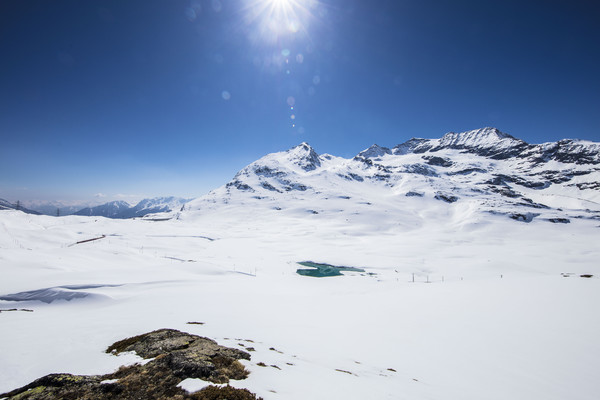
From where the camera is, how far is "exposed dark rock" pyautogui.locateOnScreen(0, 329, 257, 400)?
5508 mm

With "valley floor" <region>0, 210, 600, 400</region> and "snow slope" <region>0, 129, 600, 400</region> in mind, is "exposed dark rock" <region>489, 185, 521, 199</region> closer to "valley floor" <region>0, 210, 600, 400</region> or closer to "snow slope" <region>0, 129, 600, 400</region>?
"snow slope" <region>0, 129, 600, 400</region>

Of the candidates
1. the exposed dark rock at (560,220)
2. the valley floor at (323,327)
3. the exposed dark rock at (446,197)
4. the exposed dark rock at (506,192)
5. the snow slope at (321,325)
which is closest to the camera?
the valley floor at (323,327)

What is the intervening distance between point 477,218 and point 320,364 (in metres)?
132

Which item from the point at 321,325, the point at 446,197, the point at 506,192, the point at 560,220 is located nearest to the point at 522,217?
the point at 560,220

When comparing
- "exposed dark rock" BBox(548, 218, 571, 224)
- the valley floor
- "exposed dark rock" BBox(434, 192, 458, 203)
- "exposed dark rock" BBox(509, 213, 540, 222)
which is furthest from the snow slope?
"exposed dark rock" BBox(434, 192, 458, 203)

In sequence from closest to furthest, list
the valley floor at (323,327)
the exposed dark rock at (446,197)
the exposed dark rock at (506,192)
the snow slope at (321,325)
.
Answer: the valley floor at (323,327) < the snow slope at (321,325) < the exposed dark rock at (446,197) < the exposed dark rock at (506,192)

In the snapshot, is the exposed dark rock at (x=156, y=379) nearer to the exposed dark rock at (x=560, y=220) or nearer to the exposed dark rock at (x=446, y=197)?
the exposed dark rock at (x=560, y=220)

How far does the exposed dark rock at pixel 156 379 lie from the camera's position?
5.51 meters

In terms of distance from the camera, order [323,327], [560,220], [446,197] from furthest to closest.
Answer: [446,197] < [560,220] < [323,327]

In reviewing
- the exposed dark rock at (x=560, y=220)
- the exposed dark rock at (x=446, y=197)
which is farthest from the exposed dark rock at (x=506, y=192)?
the exposed dark rock at (x=560, y=220)

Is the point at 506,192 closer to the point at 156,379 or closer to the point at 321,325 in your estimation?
the point at 321,325

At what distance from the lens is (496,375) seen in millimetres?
11102

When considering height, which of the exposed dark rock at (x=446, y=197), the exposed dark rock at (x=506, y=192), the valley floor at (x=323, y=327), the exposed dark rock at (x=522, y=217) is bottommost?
the valley floor at (x=323, y=327)

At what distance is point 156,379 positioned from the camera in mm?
6234
